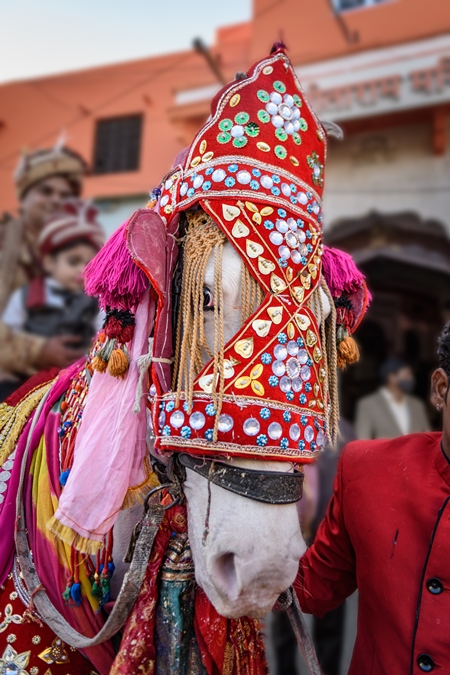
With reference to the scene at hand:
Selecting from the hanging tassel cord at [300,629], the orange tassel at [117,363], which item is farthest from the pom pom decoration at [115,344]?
the hanging tassel cord at [300,629]

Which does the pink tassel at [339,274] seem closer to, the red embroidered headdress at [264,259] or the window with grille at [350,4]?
the red embroidered headdress at [264,259]

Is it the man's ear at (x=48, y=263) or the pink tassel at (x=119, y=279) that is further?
the man's ear at (x=48, y=263)

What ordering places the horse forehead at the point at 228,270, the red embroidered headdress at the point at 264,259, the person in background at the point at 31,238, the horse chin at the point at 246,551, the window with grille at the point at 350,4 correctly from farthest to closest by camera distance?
the window with grille at the point at 350,4, the person in background at the point at 31,238, the horse forehead at the point at 228,270, the red embroidered headdress at the point at 264,259, the horse chin at the point at 246,551

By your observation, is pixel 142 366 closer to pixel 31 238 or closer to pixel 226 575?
pixel 226 575

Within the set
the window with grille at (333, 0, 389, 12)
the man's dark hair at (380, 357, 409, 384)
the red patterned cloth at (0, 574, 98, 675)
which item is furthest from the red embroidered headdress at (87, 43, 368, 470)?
the window with grille at (333, 0, 389, 12)

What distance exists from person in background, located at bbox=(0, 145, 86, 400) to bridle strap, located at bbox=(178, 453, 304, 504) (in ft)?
14.0

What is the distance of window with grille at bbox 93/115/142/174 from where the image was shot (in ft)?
23.1

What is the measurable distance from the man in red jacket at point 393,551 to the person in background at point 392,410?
4.23 meters

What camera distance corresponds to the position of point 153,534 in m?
1.68

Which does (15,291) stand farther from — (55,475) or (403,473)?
(403,473)

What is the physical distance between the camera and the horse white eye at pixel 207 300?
1620 millimetres

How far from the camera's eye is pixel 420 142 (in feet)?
20.9

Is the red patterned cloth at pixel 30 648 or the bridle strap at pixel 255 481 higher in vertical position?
the bridle strap at pixel 255 481

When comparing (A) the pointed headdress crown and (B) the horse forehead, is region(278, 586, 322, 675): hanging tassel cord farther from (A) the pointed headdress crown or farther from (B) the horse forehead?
(B) the horse forehead
